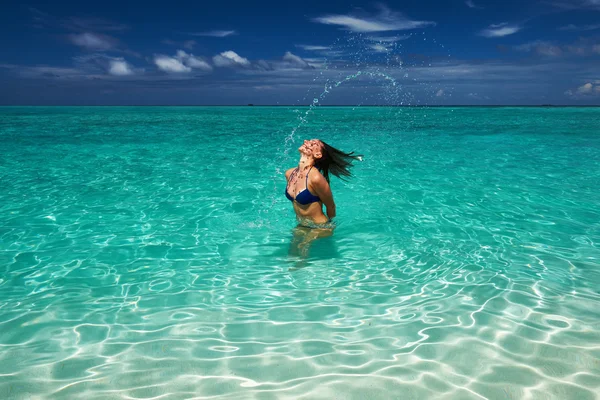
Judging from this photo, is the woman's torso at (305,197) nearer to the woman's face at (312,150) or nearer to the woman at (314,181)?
the woman at (314,181)

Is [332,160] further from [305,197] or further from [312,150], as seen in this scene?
[305,197]

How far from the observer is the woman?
4.87m

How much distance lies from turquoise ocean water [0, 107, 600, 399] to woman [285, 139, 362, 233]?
1.20ft

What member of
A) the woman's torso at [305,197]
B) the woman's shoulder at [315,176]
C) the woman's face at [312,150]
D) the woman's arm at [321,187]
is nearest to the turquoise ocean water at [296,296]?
the woman's torso at [305,197]

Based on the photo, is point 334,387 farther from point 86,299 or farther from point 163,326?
point 86,299

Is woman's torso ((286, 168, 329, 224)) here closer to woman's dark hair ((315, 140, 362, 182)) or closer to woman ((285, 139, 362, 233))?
woman ((285, 139, 362, 233))

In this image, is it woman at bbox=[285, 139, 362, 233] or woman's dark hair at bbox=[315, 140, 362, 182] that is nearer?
woman at bbox=[285, 139, 362, 233]

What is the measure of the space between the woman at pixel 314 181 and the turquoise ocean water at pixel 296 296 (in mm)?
367

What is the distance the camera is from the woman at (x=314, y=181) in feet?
16.0

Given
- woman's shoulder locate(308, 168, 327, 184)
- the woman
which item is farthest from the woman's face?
woman's shoulder locate(308, 168, 327, 184)

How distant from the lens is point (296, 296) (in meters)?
4.07

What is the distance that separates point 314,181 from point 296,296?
142cm

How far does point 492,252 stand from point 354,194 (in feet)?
12.9

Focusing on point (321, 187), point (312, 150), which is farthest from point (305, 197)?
point (312, 150)
